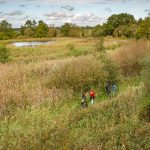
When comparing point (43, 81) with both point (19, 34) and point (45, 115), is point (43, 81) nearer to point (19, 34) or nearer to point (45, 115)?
point (45, 115)

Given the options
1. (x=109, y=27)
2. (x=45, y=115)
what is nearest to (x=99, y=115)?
(x=45, y=115)

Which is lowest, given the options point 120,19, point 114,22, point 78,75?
point 78,75

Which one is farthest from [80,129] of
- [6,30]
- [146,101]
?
[6,30]

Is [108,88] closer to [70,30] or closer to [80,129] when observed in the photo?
[80,129]

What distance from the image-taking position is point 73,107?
15750 mm

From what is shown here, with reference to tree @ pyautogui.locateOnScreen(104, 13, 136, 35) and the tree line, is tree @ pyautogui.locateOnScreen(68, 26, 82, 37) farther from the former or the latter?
tree @ pyautogui.locateOnScreen(104, 13, 136, 35)

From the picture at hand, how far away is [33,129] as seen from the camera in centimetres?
1031

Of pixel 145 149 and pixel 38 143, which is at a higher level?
pixel 38 143

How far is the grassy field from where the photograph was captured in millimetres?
10484

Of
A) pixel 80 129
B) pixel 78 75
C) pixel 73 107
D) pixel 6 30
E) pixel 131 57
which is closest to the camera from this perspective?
pixel 80 129

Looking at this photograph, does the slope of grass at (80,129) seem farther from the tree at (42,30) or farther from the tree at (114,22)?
the tree at (42,30)

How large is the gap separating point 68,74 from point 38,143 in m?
12.3

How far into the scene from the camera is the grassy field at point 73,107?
34.4ft

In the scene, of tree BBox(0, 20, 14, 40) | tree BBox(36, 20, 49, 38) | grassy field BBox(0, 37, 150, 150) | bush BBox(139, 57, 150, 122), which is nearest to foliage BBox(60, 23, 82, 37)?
tree BBox(36, 20, 49, 38)
